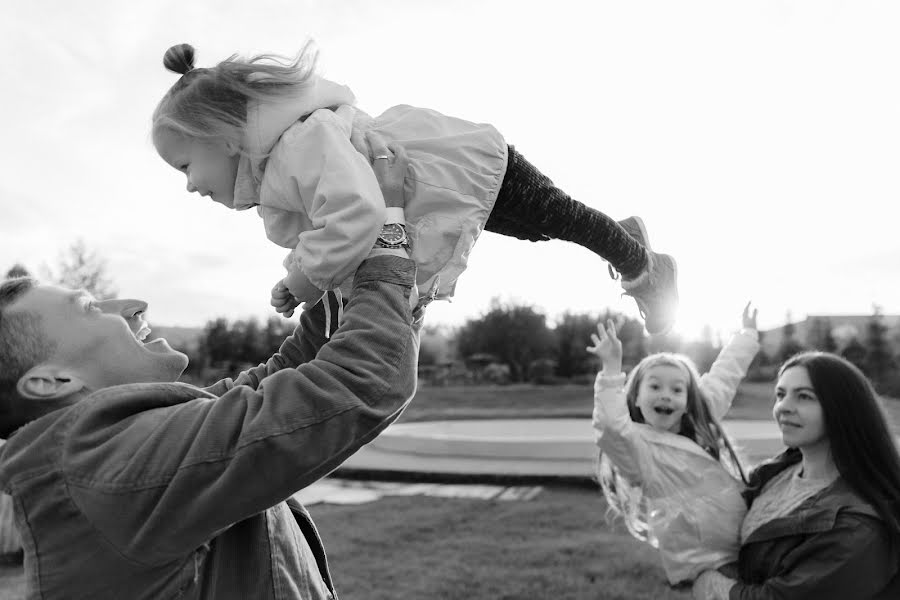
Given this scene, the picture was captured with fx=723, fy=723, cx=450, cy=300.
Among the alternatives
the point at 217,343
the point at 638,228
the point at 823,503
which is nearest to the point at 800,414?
the point at 823,503

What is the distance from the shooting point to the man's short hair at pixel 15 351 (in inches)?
50.3

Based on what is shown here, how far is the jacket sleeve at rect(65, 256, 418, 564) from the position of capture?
1058 millimetres

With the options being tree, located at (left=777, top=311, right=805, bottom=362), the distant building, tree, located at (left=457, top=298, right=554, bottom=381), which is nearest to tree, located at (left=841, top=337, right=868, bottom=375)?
the distant building

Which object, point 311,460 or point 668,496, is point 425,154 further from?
point 668,496

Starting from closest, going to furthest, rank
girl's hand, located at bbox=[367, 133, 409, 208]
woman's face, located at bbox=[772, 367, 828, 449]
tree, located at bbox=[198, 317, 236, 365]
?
girl's hand, located at bbox=[367, 133, 409, 208]
woman's face, located at bbox=[772, 367, 828, 449]
tree, located at bbox=[198, 317, 236, 365]

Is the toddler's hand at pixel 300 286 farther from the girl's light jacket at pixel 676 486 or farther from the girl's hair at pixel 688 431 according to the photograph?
the girl's hair at pixel 688 431

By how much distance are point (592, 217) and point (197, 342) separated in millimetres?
32098

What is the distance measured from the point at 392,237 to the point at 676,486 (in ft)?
7.45

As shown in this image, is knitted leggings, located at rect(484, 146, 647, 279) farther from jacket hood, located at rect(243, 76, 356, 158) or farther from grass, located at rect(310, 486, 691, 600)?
grass, located at rect(310, 486, 691, 600)

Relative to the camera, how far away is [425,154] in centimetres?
150

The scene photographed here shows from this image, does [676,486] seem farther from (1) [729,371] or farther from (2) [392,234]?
(2) [392,234]

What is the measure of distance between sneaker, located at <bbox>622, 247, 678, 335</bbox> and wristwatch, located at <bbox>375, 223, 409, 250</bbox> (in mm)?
1193

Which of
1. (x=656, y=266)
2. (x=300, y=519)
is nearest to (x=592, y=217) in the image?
(x=656, y=266)

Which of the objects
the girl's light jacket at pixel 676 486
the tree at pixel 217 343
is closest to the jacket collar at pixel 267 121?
the girl's light jacket at pixel 676 486
